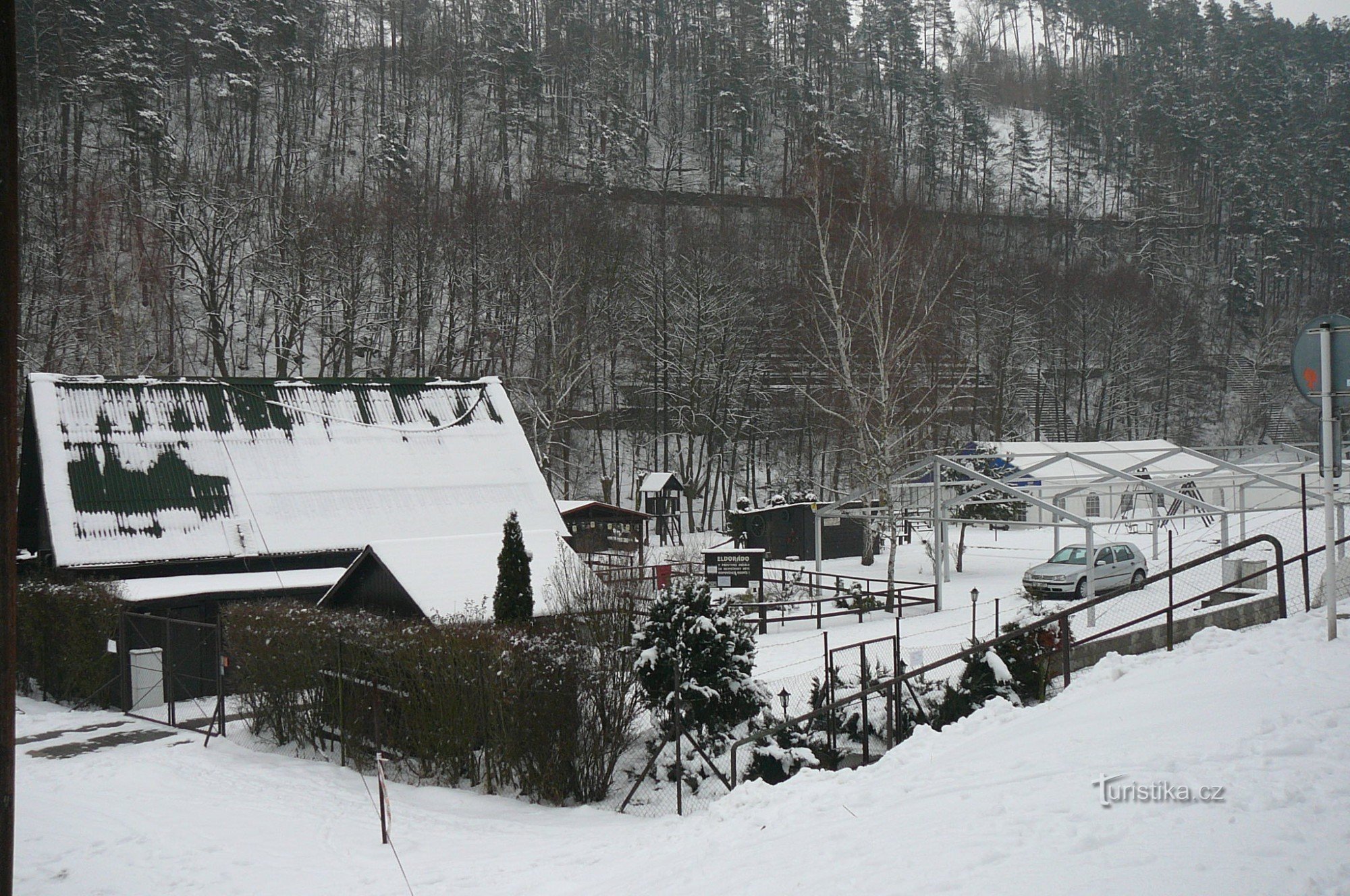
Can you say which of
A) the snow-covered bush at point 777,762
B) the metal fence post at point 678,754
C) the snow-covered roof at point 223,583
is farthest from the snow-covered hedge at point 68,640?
the snow-covered bush at point 777,762

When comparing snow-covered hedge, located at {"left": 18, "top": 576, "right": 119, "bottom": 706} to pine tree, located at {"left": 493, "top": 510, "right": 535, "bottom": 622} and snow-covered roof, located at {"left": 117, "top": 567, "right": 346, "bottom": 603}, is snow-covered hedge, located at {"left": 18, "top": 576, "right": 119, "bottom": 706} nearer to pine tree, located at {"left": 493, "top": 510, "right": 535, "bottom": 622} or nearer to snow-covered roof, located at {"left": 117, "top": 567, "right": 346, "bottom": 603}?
snow-covered roof, located at {"left": 117, "top": 567, "right": 346, "bottom": 603}

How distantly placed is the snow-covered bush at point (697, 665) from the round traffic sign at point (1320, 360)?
22.9 feet

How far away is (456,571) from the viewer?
50.5 ft

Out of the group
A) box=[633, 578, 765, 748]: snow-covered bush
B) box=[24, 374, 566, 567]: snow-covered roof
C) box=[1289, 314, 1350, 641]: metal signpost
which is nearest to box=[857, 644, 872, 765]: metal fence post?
box=[633, 578, 765, 748]: snow-covered bush

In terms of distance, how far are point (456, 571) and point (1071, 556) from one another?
16.4 metres

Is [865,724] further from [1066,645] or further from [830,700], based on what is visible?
[1066,645]

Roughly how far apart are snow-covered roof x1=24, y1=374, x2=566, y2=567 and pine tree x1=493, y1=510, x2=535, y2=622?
26.6ft

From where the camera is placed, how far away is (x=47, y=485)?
1897cm

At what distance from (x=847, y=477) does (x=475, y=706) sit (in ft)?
132

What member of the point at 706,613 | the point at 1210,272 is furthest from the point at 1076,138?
the point at 706,613

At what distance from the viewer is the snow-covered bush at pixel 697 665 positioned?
1215 centimetres

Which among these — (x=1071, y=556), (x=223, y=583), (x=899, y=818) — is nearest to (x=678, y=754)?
(x=899, y=818)

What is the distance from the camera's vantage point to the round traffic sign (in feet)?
25.5

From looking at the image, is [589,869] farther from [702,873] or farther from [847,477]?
[847,477]
